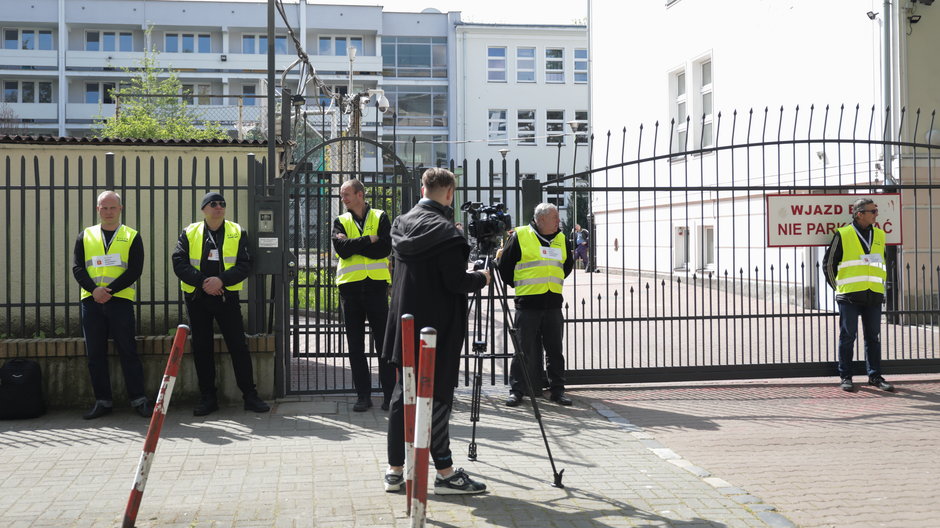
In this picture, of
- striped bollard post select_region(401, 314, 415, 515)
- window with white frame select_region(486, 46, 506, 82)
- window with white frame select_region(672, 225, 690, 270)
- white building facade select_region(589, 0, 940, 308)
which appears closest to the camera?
striped bollard post select_region(401, 314, 415, 515)

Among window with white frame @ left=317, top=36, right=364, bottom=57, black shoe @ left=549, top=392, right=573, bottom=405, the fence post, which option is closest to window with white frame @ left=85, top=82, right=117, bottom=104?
window with white frame @ left=317, top=36, right=364, bottom=57

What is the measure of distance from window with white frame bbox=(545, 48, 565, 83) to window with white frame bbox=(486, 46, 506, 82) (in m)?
2.41

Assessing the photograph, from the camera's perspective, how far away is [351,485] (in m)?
5.58

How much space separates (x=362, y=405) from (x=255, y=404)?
0.91 m

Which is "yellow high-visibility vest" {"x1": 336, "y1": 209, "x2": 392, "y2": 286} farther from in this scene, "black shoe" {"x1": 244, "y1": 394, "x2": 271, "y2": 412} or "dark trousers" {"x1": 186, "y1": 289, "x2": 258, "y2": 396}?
"black shoe" {"x1": 244, "y1": 394, "x2": 271, "y2": 412}

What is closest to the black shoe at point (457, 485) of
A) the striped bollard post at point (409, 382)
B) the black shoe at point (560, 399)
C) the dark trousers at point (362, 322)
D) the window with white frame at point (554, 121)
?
the striped bollard post at point (409, 382)

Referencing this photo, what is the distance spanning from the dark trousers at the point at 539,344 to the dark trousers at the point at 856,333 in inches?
111

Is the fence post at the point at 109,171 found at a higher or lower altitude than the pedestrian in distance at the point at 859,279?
higher

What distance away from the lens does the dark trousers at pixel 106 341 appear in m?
7.72

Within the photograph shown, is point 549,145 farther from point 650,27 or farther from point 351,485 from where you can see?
point 351,485

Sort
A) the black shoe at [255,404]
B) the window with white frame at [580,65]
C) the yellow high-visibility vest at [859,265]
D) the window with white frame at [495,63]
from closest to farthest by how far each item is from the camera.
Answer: the black shoe at [255,404] → the yellow high-visibility vest at [859,265] → the window with white frame at [495,63] → the window with white frame at [580,65]

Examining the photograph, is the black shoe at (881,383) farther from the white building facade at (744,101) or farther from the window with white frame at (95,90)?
the window with white frame at (95,90)

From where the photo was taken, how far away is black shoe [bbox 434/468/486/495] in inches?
210

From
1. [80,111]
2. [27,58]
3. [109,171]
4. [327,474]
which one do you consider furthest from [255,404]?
[27,58]
